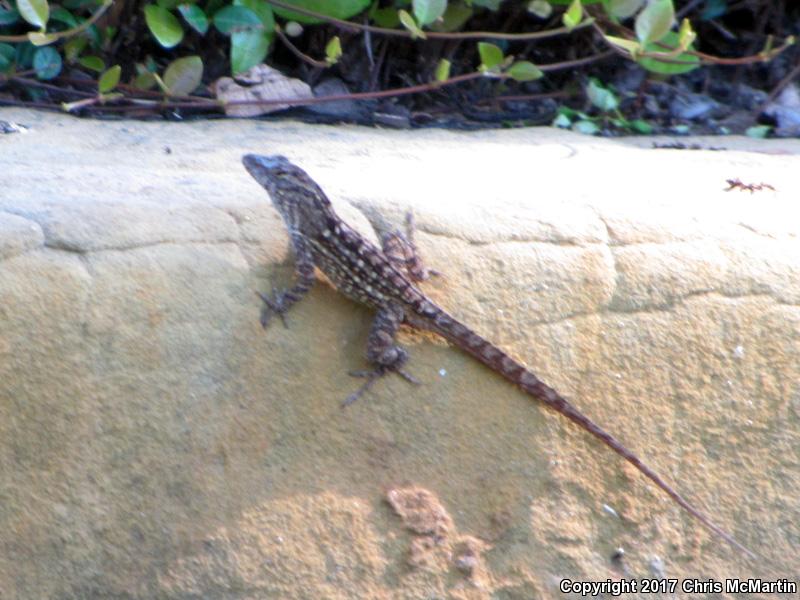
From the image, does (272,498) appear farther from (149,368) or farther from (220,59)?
(220,59)

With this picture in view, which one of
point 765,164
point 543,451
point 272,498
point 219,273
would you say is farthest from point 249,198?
point 765,164

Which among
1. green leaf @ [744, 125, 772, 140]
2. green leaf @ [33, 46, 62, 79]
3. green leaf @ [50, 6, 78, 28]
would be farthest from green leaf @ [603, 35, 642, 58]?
green leaf @ [33, 46, 62, 79]

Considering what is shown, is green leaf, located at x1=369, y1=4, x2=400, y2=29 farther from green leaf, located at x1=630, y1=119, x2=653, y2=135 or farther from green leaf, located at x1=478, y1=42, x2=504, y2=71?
green leaf, located at x1=630, y1=119, x2=653, y2=135

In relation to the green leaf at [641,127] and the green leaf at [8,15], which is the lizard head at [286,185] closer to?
the green leaf at [8,15]

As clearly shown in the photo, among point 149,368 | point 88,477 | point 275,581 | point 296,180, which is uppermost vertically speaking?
point 296,180

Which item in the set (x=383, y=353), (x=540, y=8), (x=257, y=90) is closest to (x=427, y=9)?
(x=540, y=8)

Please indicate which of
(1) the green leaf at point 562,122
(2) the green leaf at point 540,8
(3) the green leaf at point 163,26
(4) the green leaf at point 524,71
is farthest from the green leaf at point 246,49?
Result: (1) the green leaf at point 562,122

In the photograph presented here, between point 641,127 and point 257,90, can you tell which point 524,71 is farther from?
point 257,90
